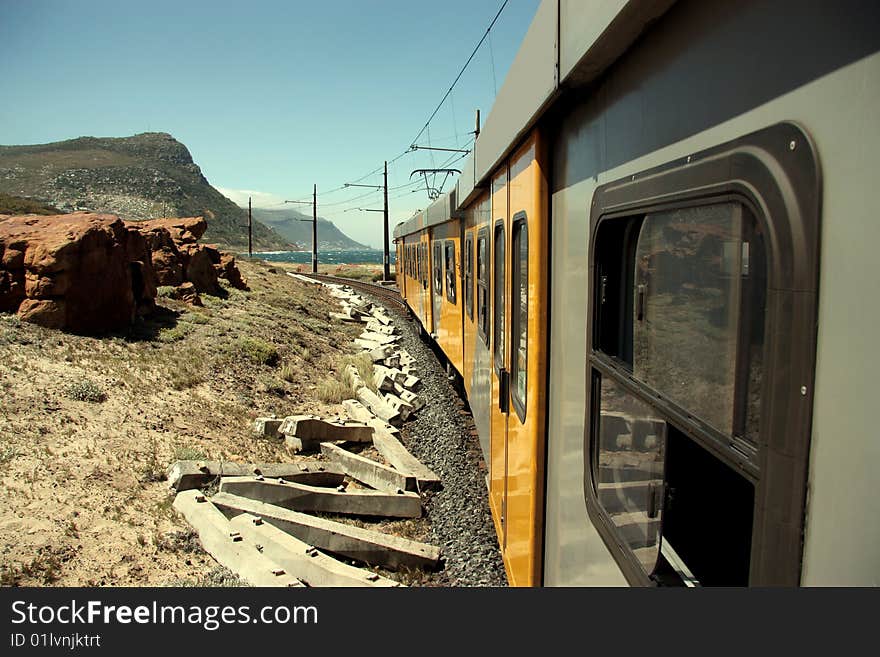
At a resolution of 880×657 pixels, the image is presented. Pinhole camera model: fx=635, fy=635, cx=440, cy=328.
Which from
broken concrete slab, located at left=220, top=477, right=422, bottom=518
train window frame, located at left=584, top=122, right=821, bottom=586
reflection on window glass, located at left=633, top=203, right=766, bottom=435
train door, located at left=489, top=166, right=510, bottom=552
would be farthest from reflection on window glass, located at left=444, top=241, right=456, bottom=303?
train window frame, located at left=584, top=122, right=821, bottom=586

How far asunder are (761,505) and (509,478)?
3001 mm

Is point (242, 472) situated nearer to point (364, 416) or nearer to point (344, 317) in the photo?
point (364, 416)

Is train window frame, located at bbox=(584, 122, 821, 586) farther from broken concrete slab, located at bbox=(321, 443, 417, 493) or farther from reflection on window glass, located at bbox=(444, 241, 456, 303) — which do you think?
reflection on window glass, located at bbox=(444, 241, 456, 303)

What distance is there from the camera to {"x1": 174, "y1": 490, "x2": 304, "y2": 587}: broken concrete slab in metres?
4.65

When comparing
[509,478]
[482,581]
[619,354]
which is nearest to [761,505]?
[619,354]

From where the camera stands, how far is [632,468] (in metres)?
2.05

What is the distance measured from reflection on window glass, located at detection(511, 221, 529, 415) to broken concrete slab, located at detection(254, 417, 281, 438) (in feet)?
18.9

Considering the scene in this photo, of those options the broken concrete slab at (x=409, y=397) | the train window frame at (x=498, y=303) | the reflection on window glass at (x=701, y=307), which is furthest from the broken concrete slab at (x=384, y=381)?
the reflection on window glass at (x=701, y=307)

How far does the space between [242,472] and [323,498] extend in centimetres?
100

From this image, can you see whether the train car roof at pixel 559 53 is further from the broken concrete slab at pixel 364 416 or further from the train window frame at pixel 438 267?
the train window frame at pixel 438 267

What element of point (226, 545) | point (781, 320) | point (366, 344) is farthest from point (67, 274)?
point (781, 320)

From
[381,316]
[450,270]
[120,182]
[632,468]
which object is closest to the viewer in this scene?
[632,468]

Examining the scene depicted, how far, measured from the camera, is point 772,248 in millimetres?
1154

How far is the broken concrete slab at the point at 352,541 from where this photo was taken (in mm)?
5504
